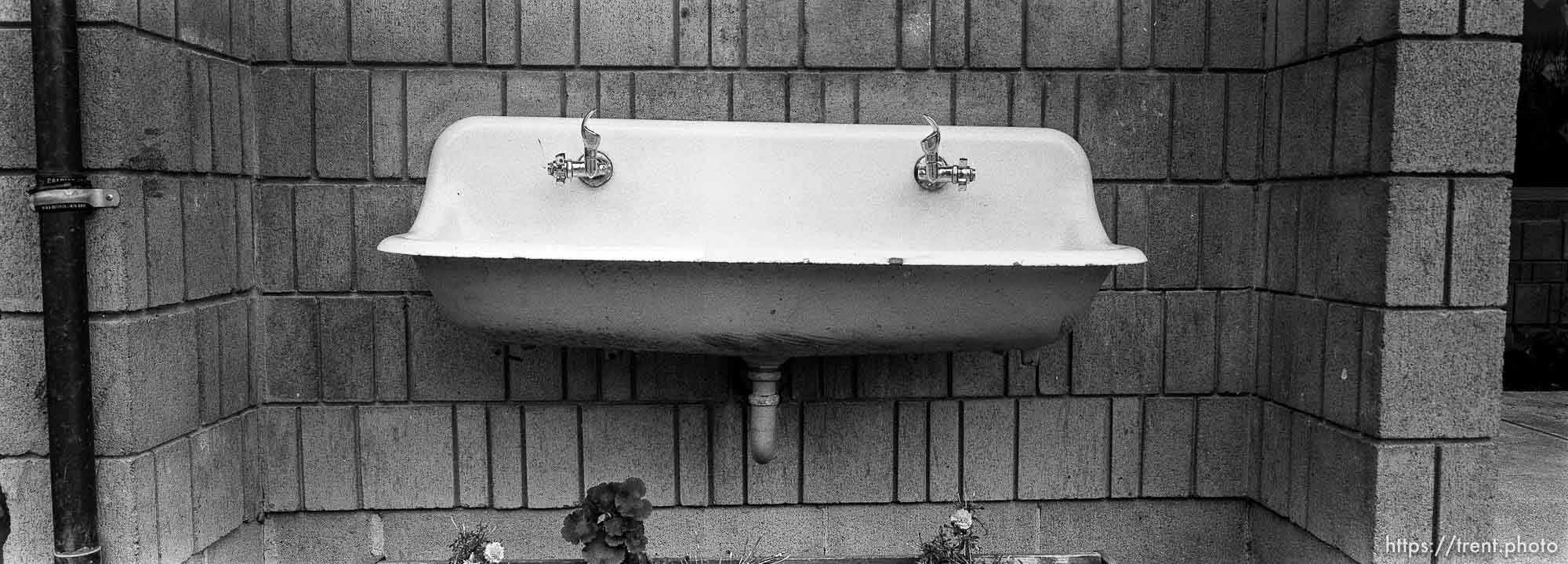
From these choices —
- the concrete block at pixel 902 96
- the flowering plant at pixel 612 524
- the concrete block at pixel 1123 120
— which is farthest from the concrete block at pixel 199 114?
the concrete block at pixel 1123 120

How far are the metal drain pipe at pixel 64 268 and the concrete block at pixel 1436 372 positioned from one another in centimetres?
183

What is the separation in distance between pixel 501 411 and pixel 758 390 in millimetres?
498

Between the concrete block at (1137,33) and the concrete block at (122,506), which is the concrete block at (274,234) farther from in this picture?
the concrete block at (1137,33)

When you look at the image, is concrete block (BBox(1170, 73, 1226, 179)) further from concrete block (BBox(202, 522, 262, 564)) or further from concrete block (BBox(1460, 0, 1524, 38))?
concrete block (BBox(202, 522, 262, 564))

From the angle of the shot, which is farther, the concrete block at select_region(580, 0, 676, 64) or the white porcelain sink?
the concrete block at select_region(580, 0, 676, 64)

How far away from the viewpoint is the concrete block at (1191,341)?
5.77 feet

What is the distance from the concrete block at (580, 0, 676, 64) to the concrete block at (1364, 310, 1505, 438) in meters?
1.23

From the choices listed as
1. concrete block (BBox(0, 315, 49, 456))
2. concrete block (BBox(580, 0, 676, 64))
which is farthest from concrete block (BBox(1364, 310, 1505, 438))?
concrete block (BBox(0, 315, 49, 456))

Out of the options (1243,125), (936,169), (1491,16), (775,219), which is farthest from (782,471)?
(1491,16)

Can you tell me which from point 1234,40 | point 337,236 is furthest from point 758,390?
point 1234,40

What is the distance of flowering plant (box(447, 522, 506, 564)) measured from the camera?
145 cm

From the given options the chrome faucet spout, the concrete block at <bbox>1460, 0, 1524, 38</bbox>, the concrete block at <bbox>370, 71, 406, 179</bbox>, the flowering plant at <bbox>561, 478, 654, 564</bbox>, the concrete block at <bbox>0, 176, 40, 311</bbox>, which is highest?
the concrete block at <bbox>1460, 0, 1524, 38</bbox>

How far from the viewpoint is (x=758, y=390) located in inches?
59.8

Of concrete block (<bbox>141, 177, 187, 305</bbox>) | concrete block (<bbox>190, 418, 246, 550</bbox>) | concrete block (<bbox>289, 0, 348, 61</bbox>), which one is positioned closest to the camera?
concrete block (<bbox>141, 177, 187, 305</bbox>)
